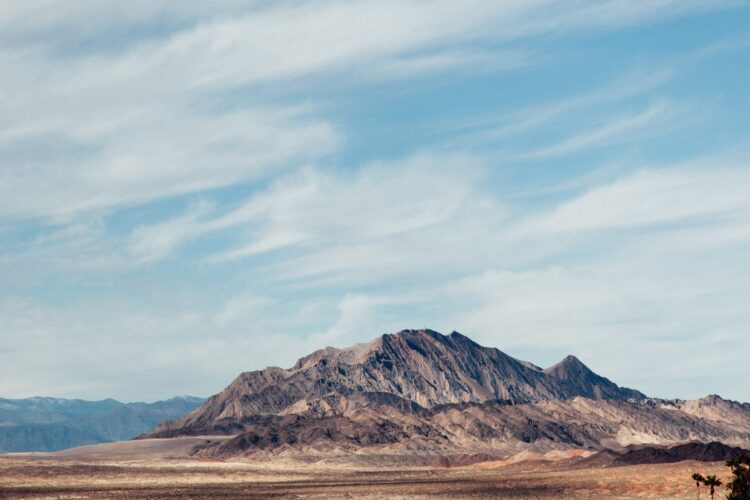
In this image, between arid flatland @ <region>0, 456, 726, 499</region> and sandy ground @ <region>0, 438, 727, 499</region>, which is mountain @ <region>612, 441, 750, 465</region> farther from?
sandy ground @ <region>0, 438, 727, 499</region>

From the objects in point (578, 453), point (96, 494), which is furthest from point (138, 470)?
point (578, 453)

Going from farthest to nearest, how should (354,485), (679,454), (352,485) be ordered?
1. (679,454)
2. (352,485)
3. (354,485)

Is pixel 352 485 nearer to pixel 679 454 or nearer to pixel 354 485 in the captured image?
pixel 354 485

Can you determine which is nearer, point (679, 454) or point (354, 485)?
point (354, 485)

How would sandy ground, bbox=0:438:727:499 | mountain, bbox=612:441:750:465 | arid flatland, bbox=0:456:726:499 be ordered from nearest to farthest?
sandy ground, bbox=0:438:727:499 → arid flatland, bbox=0:456:726:499 → mountain, bbox=612:441:750:465

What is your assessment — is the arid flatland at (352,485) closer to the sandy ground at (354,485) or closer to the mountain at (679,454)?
the sandy ground at (354,485)

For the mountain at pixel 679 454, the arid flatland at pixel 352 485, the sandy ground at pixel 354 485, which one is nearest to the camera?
the sandy ground at pixel 354 485

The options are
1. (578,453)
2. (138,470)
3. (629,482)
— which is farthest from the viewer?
(578,453)

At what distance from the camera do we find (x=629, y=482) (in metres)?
107

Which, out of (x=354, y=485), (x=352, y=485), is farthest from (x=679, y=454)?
(x=352, y=485)

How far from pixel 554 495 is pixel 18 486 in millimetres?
62105

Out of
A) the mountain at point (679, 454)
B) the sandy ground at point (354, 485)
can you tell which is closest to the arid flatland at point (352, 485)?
the sandy ground at point (354, 485)

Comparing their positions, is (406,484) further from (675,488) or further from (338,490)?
(675,488)

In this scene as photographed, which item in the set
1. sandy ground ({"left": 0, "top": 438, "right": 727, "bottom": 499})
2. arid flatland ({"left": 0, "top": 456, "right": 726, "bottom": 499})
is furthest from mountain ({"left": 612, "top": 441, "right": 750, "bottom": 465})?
sandy ground ({"left": 0, "top": 438, "right": 727, "bottom": 499})
